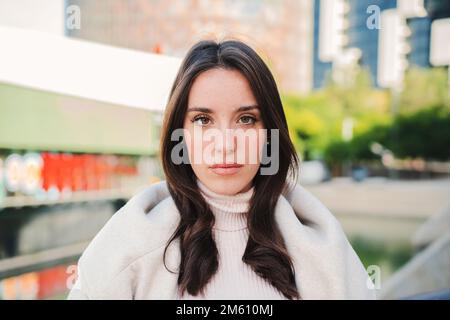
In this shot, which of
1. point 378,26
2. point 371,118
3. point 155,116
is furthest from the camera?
point 371,118

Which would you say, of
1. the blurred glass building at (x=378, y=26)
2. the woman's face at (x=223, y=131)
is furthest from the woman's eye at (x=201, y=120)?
the blurred glass building at (x=378, y=26)

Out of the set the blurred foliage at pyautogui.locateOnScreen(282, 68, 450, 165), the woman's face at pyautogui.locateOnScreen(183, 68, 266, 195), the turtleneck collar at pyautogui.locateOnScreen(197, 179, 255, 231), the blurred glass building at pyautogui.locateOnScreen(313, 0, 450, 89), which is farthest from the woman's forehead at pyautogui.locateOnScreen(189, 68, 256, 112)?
the blurred foliage at pyautogui.locateOnScreen(282, 68, 450, 165)

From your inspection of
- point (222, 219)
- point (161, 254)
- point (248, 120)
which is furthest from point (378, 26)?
point (161, 254)

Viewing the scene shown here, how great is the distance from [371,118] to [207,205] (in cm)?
989

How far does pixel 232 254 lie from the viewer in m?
0.87

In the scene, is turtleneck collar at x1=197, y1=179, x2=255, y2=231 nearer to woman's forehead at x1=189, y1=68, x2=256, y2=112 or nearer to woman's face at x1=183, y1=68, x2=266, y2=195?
woman's face at x1=183, y1=68, x2=266, y2=195

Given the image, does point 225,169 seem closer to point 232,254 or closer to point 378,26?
point 232,254

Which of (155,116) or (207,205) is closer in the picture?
(207,205)

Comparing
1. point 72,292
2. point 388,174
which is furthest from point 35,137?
point 388,174

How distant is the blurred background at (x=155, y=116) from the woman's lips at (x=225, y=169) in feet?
0.69

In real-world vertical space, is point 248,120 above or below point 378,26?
below

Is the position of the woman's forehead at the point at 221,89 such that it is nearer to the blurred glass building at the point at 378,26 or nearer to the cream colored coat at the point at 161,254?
the cream colored coat at the point at 161,254

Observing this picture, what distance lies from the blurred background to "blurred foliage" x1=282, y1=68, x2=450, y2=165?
0.13 feet

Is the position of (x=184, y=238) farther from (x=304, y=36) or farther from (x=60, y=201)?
(x=304, y=36)
